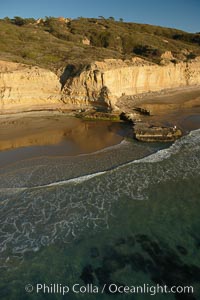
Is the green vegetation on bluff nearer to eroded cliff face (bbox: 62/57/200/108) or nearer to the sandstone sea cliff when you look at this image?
the sandstone sea cliff

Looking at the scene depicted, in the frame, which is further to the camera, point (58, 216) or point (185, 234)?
point (58, 216)

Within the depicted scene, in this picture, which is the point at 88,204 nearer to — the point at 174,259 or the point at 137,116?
the point at 174,259

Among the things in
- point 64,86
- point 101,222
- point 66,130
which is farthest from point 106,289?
point 64,86

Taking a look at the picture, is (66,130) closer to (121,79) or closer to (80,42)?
(121,79)

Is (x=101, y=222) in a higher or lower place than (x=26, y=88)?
lower

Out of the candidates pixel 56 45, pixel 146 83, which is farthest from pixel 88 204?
pixel 56 45

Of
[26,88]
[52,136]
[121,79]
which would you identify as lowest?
[52,136]
